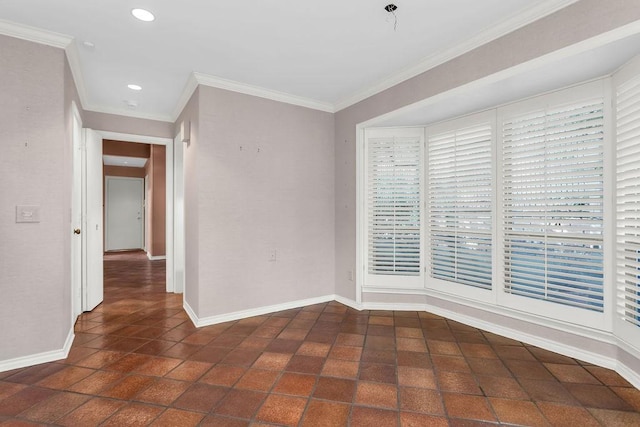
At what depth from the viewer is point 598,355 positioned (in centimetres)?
246

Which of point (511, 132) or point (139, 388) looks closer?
point (139, 388)

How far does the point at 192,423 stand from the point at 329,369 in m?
1.01

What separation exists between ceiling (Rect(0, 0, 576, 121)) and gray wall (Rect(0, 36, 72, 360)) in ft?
0.92

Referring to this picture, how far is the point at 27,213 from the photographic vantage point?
8.13 feet

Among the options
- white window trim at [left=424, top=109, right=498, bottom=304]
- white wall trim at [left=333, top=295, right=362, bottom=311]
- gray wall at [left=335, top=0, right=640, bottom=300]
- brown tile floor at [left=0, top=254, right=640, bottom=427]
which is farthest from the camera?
white wall trim at [left=333, top=295, right=362, bottom=311]

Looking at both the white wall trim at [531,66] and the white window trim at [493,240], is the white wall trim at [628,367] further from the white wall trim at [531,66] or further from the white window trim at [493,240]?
the white wall trim at [531,66]

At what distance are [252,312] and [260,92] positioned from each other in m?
2.51

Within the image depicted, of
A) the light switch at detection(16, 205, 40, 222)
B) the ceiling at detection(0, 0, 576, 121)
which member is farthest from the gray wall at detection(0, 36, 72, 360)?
the ceiling at detection(0, 0, 576, 121)

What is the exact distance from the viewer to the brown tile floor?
6.13 ft

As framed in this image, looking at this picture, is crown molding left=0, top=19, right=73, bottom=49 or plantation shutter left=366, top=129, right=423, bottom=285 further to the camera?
plantation shutter left=366, top=129, right=423, bottom=285

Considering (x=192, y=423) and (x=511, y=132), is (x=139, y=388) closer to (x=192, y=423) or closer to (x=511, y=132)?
(x=192, y=423)

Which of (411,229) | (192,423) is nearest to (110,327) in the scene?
(192,423)

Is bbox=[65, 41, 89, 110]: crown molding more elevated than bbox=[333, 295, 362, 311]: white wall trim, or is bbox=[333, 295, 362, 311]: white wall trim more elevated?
bbox=[65, 41, 89, 110]: crown molding

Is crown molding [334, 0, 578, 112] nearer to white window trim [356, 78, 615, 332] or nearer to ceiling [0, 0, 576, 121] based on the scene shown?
ceiling [0, 0, 576, 121]
